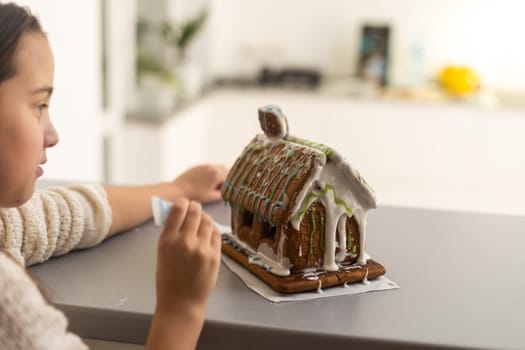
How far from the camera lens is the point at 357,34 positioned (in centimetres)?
462

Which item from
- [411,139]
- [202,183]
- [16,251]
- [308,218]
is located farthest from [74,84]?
[411,139]

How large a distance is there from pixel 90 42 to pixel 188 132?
1.36 meters

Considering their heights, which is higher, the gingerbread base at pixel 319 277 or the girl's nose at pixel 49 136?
the girl's nose at pixel 49 136

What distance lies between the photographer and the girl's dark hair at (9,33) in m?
0.79

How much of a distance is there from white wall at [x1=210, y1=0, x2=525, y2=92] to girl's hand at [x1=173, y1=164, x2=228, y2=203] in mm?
3320

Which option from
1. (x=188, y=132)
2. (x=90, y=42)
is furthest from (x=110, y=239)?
(x=188, y=132)

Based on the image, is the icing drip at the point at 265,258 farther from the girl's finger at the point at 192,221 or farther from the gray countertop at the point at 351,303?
the girl's finger at the point at 192,221

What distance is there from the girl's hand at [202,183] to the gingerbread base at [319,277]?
32 centimetres

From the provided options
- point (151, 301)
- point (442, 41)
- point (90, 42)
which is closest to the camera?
point (151, 301)

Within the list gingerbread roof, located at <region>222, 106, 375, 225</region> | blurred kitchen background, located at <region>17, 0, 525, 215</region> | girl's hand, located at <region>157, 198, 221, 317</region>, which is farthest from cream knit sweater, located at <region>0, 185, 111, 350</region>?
blurred kitchen background, located at <region>17, 0, 525, 215</region>

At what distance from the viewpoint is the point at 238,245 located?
104 centimetres

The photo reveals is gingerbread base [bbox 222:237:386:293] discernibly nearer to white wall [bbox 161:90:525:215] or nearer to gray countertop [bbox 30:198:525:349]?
gray countertop [bbox 30:198:525:349]

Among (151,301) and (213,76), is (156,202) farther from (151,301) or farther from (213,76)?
(213,76)

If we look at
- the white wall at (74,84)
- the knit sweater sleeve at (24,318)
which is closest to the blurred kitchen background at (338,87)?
the white wall at (74,84)
